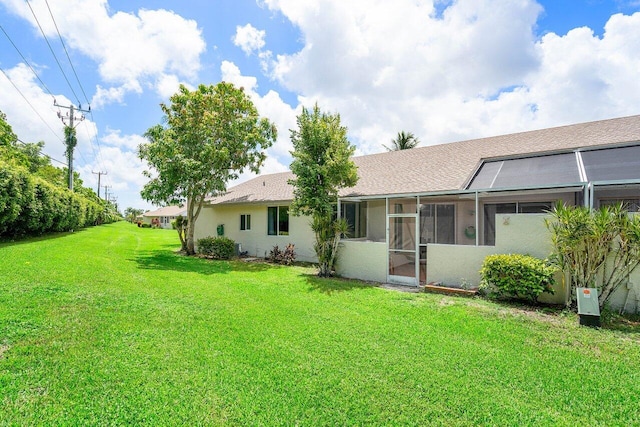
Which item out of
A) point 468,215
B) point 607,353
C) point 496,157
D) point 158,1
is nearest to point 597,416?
point 607,353

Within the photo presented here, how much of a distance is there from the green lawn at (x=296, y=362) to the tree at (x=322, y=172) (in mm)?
3525

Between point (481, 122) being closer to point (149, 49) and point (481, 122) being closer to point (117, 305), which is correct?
point (149, 49)

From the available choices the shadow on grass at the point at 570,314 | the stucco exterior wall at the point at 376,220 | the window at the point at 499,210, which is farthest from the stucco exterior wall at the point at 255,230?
the shadow on grass at the point at 570,314

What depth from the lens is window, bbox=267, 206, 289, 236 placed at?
605 inches

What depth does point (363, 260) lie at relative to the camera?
1080 centimetres

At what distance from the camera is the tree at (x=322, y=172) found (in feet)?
35.9

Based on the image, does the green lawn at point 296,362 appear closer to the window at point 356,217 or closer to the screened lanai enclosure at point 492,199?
the screened lanai enclosure at point 492,199

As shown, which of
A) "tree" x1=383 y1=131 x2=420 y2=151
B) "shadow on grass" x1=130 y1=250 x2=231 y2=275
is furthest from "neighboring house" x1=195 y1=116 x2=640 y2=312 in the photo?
"tree" x1=383 y1=131 x2=420 y2=151

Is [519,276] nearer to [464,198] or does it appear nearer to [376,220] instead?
[464,198]

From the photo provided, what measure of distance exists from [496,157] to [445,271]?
224 inches

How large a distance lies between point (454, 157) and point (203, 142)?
12000 millimetres

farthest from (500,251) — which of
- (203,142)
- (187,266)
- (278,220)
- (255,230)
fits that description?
(203,142)

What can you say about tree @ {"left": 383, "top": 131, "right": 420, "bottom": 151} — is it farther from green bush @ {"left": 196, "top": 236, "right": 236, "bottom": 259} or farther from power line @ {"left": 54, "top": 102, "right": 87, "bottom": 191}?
power line @ {"left": 54, "top": 102, "right": 87, "bottom": 191}

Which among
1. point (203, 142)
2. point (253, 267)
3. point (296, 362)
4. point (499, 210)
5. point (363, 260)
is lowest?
point (296, 362)
